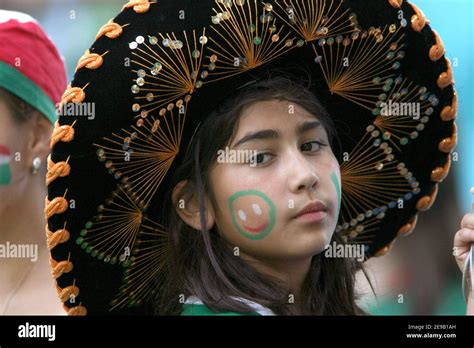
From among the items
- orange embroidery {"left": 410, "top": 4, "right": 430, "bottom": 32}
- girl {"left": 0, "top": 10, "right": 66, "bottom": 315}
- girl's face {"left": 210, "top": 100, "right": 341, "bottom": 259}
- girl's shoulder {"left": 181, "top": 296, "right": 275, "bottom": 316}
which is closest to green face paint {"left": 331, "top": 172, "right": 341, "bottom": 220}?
girl's face {"left": 210, "top": 100, "right": 341, "bottom": 259}

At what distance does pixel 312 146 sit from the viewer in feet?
9.02

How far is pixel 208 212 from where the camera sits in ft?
9.06

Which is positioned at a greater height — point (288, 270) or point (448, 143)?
point (448, 143)

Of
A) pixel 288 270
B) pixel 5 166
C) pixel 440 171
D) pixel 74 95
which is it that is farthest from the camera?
pixel 5 166

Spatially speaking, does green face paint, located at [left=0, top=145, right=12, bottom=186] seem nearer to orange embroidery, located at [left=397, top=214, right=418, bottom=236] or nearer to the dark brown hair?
the dark brown hair

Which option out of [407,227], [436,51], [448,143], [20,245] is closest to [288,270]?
[407,227]

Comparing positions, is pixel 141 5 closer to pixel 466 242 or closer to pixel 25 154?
pixel 25 154

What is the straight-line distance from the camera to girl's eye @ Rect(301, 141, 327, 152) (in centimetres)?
274

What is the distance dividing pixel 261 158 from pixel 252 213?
14 cm

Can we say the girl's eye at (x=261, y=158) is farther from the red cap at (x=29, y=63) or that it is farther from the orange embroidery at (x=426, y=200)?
the red cap at (x=29, y=63)

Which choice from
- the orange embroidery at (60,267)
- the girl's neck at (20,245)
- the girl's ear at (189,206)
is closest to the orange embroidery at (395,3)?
the girl's ear at (189,206)

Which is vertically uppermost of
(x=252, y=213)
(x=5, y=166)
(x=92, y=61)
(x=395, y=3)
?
(x=395, y=3)

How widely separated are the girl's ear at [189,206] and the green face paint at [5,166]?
0.69m

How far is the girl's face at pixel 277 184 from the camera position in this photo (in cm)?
268
